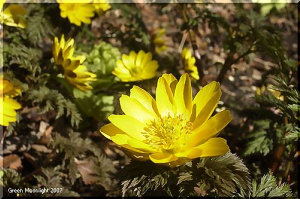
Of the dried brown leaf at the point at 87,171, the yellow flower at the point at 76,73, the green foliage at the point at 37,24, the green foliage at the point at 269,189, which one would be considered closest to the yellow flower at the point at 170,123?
the green foliage at the point at 269,189

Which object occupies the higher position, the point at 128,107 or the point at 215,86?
the point at 215,86

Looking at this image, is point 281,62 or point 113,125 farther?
point 281,62

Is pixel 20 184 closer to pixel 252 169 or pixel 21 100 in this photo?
pixel 21 100

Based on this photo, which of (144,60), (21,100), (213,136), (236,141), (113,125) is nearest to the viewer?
(213,136)

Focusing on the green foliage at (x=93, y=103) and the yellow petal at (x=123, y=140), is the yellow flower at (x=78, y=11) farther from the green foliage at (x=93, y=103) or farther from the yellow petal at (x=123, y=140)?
the yellow petal at (x=123, y=140)

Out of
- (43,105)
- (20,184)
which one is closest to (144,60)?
(43,105)

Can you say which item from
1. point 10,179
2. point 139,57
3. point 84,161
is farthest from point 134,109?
point 139,57
